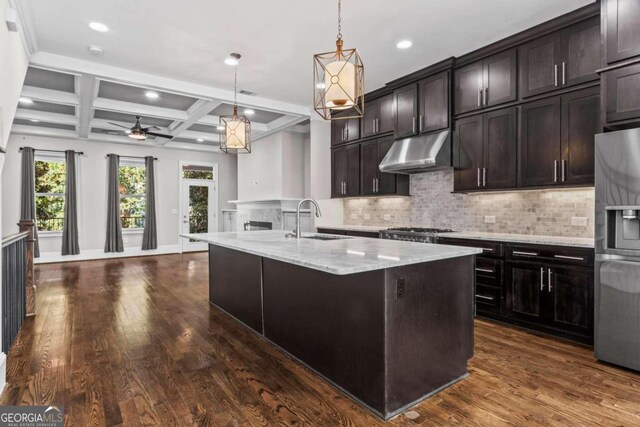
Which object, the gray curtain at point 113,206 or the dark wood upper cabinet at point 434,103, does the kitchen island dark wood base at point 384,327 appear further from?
the gray curtain at point 113,206

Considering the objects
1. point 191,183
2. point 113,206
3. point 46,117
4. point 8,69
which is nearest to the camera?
point 8,69

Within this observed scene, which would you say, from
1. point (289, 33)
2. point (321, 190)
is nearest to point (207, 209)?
point (321, 190)

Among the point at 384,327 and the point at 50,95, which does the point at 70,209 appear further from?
the point at 384,327

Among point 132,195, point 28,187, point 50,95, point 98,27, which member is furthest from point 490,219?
point 28,187

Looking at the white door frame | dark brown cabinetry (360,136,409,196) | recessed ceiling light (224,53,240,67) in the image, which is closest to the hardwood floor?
dark brown cabinetry (360,136,409,196)

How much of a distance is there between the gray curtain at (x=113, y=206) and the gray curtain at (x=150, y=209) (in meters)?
0.62

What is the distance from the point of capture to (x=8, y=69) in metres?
3.05

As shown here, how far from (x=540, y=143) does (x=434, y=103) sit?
1.40 metres

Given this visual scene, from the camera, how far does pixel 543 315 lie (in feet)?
10.7

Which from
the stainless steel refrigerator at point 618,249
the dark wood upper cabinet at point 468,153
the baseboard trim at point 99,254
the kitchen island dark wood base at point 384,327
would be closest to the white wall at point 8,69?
the kitchen island dark wood base at point 384,327

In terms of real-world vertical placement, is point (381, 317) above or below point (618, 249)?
below

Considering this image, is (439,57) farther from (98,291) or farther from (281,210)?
(98,291)

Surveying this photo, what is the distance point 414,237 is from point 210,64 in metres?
3.35

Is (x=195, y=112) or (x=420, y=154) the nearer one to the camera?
(x=420, y=154)
